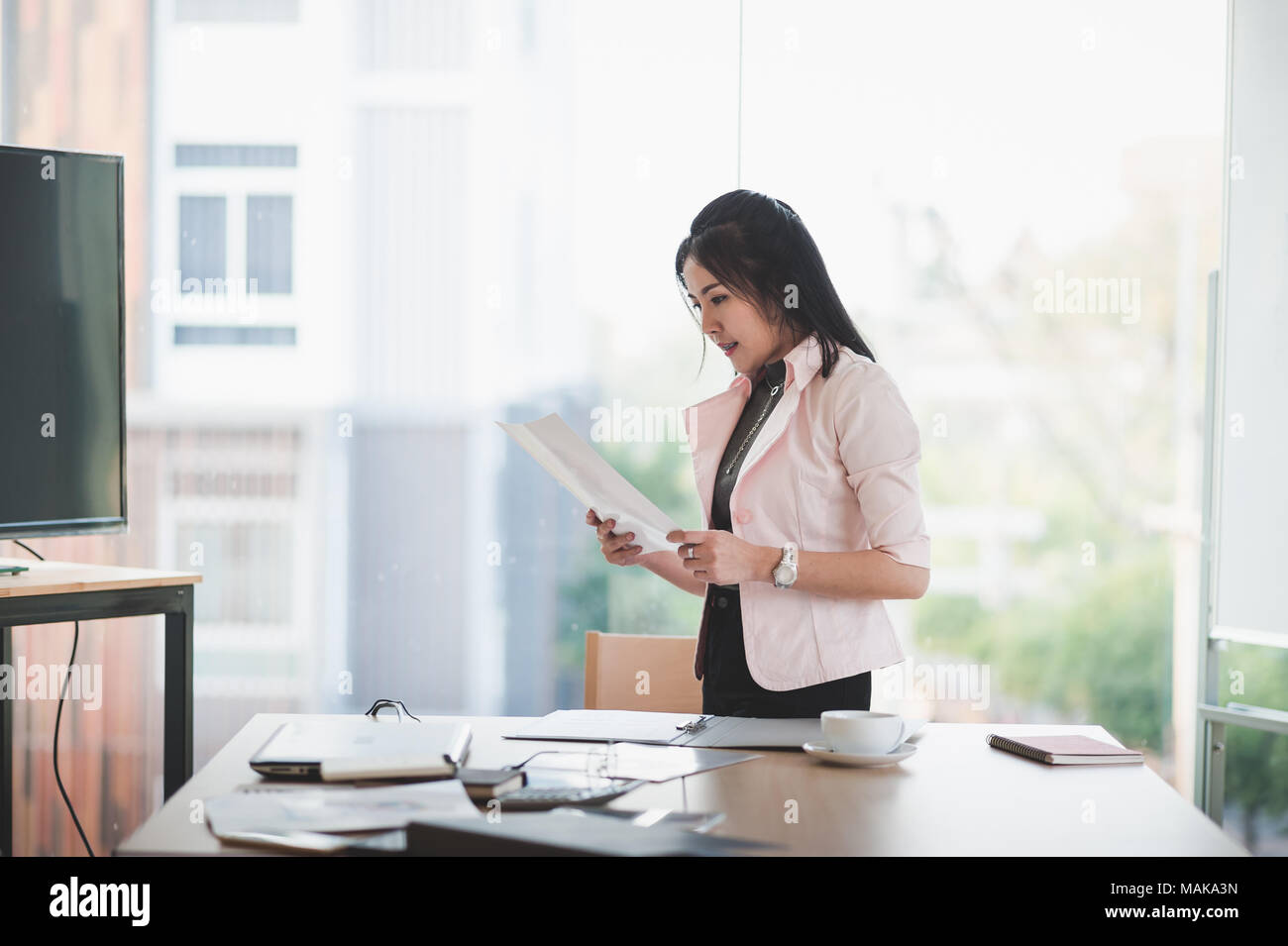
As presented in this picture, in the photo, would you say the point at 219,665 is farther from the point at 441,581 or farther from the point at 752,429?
the point at 752,429

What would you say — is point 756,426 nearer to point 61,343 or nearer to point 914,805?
point 914,805

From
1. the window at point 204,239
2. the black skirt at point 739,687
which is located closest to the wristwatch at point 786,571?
the black skirt at point 739,687

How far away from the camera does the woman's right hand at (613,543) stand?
5.73 feet

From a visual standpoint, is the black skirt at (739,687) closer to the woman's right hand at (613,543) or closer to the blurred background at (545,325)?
the woman's right hand at (613,543)

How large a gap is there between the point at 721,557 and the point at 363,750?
0.59m

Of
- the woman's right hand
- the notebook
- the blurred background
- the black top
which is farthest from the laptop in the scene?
the blurred background

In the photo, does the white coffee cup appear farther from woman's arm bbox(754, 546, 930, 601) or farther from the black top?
the black top

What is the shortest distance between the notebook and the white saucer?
0.17 meters

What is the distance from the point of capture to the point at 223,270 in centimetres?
321

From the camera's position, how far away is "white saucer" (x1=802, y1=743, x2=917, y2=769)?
4.58ft

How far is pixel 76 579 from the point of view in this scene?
219 centimetres

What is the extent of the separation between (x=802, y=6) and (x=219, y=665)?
253 cm

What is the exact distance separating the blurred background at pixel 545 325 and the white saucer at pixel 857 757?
1.80 metres

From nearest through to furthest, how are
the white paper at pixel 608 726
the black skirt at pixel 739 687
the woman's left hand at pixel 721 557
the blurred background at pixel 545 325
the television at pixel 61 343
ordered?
the white paper at pixel 608 726 < the woman's left hand at pixel 721 557 < the black skirt at pixel 739 687 < the television at pixel 61 343 < the blurred background at pixel 545 325
